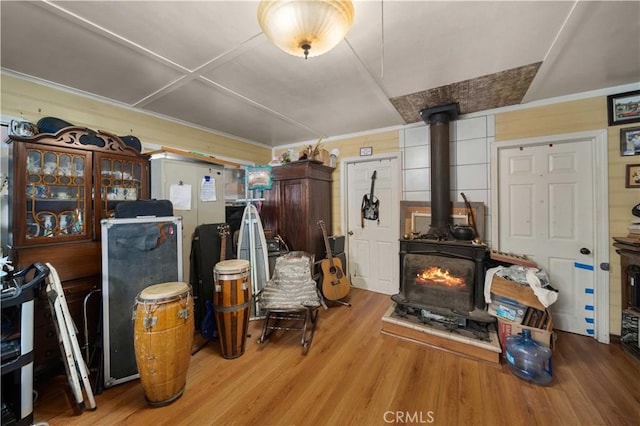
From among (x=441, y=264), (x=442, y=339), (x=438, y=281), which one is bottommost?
(x=442, y=339)

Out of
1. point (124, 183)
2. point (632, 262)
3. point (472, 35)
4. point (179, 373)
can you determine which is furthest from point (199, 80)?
point (632, 262)

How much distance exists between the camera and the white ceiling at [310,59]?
4.35ft

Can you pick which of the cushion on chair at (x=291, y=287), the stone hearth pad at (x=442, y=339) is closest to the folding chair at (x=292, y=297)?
the cushion on chair at (x=291, y=287)

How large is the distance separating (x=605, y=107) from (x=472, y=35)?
1.87m

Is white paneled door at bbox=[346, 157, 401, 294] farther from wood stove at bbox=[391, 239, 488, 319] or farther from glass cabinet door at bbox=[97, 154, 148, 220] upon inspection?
glass cabinet door at bbox=[97, 154, 148, 220]

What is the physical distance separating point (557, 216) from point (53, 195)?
4.72 m

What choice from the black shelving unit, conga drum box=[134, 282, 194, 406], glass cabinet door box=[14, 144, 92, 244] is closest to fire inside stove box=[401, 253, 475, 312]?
conga drum box=[134, 282, 194, 406]

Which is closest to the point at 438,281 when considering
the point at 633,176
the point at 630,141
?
the point at 633,176

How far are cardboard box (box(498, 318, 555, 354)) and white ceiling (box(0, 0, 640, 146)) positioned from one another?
211 centimetres

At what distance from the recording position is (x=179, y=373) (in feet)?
5.17

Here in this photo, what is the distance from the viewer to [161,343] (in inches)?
58.7

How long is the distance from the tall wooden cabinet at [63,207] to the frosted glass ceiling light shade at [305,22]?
2.01 metres

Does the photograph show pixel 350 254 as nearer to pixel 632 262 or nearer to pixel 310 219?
pixel 310 219

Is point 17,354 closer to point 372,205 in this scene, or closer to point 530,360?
point 530,360
